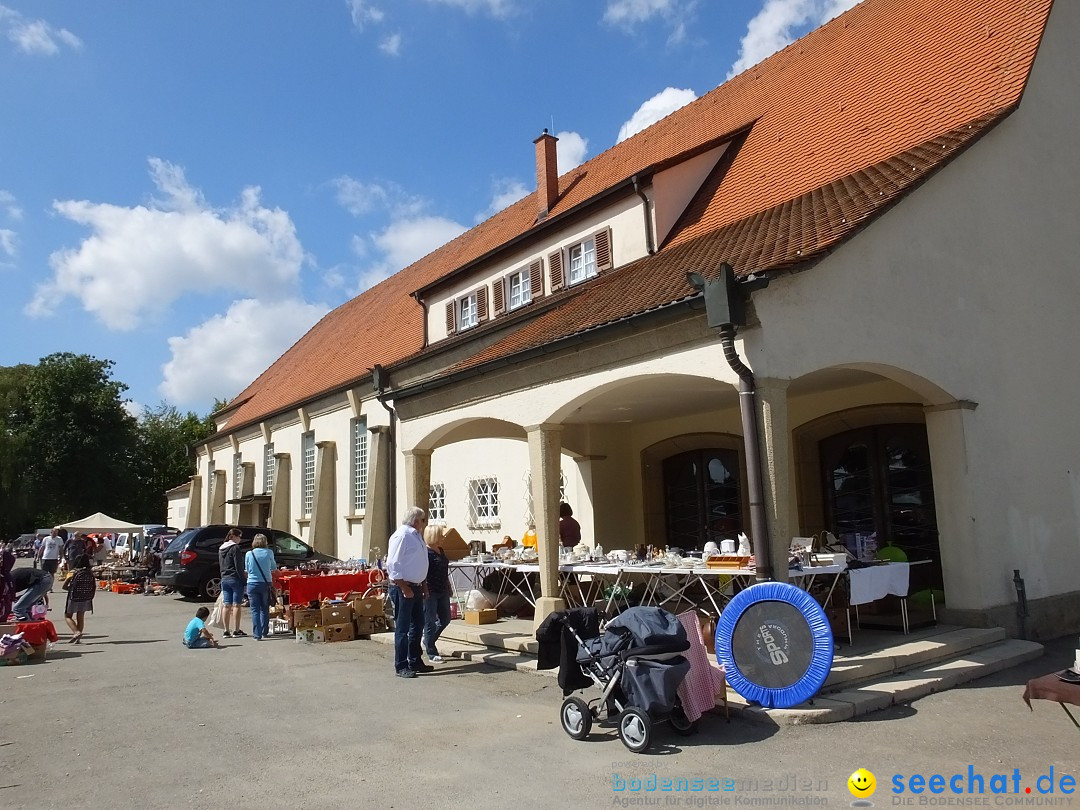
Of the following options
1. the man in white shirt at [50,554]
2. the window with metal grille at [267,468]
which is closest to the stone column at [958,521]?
the man in white shirt at [50,554]

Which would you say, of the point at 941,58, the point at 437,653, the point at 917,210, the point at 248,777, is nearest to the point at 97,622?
the point at 437,653

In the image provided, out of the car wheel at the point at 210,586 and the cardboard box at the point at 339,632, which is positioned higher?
the car wheel at the point at 210,586

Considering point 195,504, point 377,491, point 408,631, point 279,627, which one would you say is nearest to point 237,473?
point 195,504

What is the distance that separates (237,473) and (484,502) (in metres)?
16.2

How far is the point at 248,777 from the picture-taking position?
5.54 m

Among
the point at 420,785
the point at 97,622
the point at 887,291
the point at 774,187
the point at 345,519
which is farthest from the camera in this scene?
the point at 345,519

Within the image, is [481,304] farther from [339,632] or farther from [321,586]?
[339,632]

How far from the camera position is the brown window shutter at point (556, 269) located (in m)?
15.4

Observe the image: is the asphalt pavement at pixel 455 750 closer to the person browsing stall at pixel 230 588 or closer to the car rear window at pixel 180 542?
the person browsing stall at pixel 230 588

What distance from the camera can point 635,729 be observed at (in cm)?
589

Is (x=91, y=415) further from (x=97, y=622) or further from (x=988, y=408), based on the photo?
(x=988, y=408)

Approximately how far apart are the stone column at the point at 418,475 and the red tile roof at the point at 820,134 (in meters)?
2.04

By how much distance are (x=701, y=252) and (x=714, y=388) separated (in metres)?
1.88

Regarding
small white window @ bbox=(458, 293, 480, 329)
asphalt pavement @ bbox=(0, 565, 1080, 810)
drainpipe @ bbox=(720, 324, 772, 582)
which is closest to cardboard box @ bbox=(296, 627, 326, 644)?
asphalt pavement @ bbox=(0, 565, 1080, 810)
